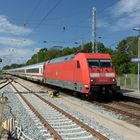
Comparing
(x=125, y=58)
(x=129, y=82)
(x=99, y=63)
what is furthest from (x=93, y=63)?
(x=125, y=58)

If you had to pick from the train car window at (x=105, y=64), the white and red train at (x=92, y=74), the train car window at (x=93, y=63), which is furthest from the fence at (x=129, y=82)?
the train car window at (x=93, y=63)

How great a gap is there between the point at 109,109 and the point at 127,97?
676 cm

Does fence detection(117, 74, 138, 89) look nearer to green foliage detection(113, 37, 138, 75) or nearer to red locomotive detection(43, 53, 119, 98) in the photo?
red locomotive detection(43, 53, 119, 98)

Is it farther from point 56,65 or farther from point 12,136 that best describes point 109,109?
point 56,65

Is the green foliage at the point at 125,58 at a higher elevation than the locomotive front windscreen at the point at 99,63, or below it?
higher

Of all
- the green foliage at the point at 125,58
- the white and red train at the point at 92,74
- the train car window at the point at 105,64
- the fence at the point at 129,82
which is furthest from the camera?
the green foliage at the point at 125,58

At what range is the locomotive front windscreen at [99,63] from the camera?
23.2 m

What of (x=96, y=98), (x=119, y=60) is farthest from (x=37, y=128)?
(x=119, y=60)

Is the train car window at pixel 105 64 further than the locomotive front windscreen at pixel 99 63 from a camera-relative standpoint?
Yes

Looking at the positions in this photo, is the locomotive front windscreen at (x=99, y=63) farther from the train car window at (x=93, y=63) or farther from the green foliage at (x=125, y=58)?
Answer: the green foliage at (x=125, y=58)

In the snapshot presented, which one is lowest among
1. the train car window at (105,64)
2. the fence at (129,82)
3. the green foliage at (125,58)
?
the fence at (129,82)

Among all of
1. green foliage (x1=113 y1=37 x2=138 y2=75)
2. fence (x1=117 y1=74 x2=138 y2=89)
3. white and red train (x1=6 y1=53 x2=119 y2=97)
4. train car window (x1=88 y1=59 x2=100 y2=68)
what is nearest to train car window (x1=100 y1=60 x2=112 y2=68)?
white and red train (x1=6 y1=53 x2=119 y2=97)

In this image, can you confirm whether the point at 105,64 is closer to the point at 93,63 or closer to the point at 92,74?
the point at 93,63

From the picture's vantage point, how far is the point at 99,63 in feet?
77.5
